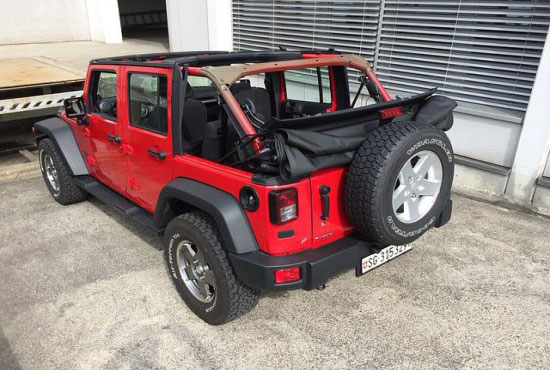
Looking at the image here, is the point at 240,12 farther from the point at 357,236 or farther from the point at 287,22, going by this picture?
the point at 357,236

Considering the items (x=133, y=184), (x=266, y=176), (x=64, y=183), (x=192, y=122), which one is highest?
(x=192, y=122)

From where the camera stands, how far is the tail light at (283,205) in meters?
2.41

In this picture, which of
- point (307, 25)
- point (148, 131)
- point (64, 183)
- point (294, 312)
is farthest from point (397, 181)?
point (307, 25)

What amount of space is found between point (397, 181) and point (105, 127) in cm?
266

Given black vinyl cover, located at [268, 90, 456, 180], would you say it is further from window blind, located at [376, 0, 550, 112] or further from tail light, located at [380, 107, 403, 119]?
window blind, located at [376, 0, 550, 112]

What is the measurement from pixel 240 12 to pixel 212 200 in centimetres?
721

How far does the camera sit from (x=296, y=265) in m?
2.50

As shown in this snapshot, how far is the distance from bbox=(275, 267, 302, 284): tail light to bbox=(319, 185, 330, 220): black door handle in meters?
0.38

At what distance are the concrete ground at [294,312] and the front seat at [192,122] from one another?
118 cm

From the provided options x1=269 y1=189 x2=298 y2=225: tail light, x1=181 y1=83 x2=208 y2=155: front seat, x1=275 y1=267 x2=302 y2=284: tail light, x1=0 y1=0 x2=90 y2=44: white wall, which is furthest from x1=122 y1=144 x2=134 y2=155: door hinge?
x1=0 y1=0 x2=90 y2=44: white wall

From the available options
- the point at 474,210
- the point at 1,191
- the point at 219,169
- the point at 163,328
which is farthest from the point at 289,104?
the point at 1,191

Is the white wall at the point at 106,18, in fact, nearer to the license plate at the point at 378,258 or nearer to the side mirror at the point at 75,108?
the side mirror at the point at 75,108

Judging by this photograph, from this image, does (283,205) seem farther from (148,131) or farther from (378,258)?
(148,131)

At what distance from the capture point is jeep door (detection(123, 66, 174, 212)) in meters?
3.15
